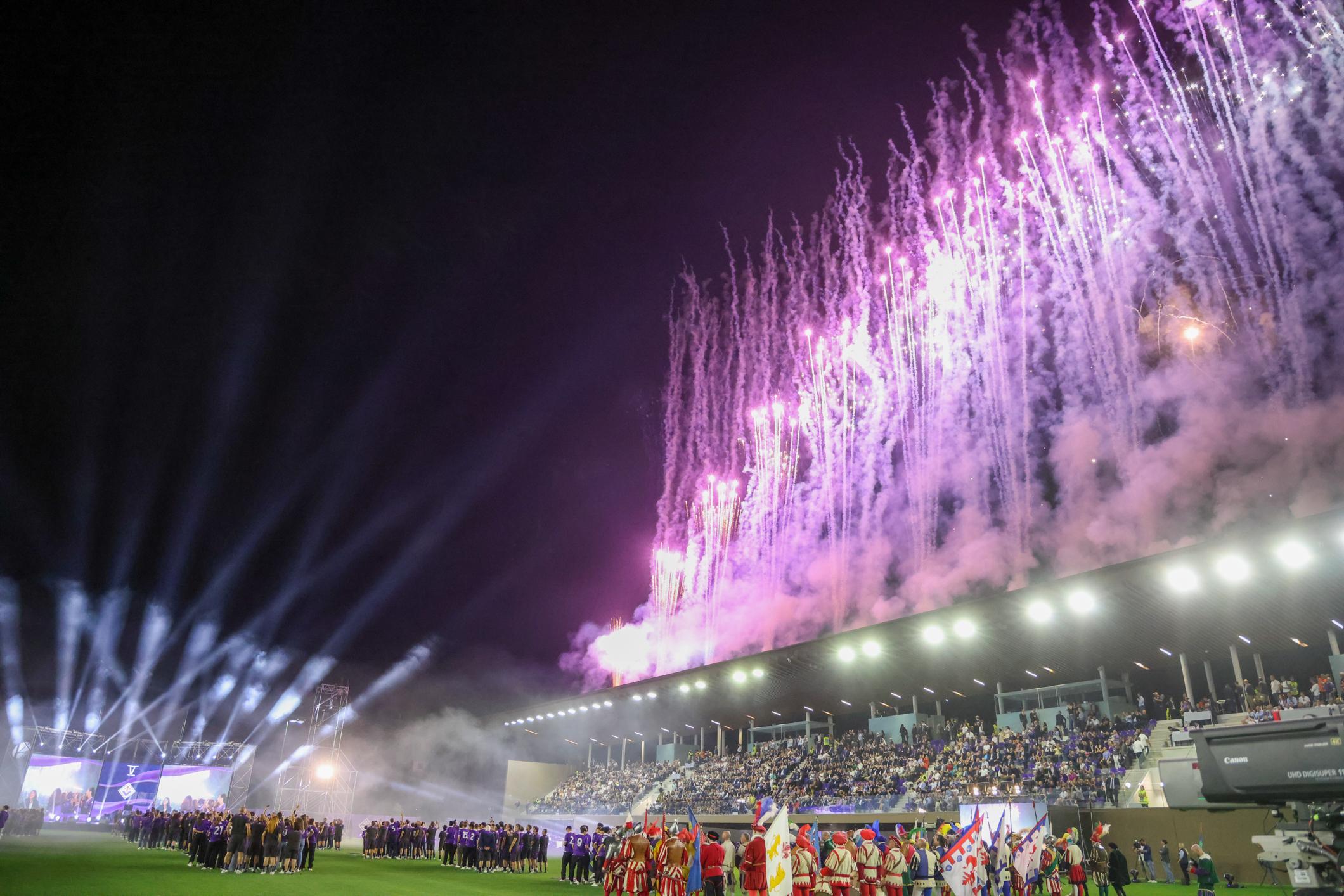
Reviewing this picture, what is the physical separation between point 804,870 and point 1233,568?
15818mm

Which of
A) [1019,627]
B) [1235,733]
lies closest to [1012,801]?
[1019,627]

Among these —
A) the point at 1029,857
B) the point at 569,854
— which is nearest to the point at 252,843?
the point at 569,854

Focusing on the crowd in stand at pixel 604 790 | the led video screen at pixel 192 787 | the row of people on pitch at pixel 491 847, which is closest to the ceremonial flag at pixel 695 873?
the row of people on pitch at pixel 491 847

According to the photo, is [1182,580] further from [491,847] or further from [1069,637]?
[491,847]

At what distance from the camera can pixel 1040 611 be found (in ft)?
87.1

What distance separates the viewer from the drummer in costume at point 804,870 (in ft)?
43.0

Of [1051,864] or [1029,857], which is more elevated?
[1029,857]

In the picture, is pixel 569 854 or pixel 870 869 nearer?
pixel 870 869

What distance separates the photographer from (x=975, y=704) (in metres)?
39.3

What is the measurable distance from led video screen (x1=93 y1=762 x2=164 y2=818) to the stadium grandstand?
71.4ft

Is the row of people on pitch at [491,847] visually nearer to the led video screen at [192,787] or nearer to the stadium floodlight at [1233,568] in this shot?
the led video screen at [192,787]

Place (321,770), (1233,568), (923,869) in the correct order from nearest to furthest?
(923,869) → (1233,568) → (321,770)

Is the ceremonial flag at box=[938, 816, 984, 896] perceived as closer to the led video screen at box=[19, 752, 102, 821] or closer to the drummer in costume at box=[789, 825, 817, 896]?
the drummer in costume at box=[789, 825, 817, 896]

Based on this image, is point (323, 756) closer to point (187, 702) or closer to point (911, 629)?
point (187, 702)
